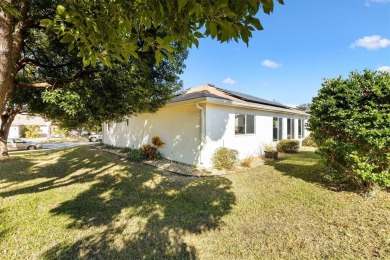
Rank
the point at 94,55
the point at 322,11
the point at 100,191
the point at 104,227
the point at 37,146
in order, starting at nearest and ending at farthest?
the point at 94,55 → the point at 104,227 → the point at 100,191 → the point at 322,11 → the point at 37,146

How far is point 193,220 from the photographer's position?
→ 14.6 ft

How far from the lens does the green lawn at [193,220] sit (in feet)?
11.0

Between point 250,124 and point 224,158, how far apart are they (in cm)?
374

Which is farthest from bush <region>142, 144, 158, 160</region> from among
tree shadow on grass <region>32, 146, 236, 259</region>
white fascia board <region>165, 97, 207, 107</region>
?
tree shadow on grass <region>32, 146, 236, 259</region>

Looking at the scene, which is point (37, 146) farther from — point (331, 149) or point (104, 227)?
point (331, 149)

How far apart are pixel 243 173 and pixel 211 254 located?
17.1 feet

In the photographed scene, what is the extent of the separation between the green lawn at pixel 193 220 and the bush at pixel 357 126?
2.20 ft

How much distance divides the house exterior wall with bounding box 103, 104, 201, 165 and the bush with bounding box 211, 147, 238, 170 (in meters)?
0.94

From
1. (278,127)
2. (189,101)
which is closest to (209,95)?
(189,101)

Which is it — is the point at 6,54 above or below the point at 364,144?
above

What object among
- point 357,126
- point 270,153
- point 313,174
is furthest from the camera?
point 270,153

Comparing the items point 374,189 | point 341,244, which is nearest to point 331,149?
point 374,189

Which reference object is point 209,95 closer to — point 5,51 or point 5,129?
point 5,51

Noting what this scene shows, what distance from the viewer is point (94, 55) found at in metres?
2.06
